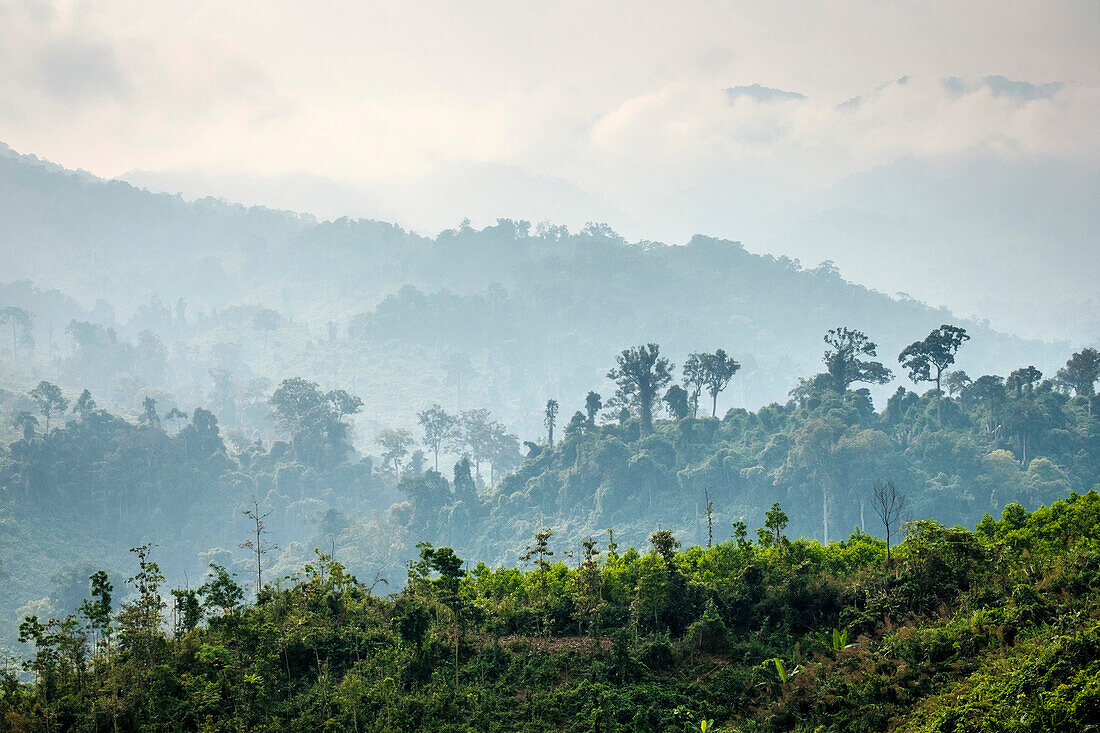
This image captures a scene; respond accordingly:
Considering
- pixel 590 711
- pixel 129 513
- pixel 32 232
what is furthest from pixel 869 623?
pixel 32 232

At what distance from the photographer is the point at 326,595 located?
17703 mm

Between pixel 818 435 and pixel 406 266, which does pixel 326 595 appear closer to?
pixel 818 435

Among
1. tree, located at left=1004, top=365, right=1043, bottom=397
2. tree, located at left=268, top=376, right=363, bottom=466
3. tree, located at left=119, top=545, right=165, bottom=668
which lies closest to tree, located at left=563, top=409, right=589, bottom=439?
tree, located at left=268, top=376, right=363, bottom=466

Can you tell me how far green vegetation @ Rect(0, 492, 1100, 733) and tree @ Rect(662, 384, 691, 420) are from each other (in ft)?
162

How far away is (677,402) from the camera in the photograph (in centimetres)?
6869

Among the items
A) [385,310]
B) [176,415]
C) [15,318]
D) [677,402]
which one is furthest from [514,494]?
[15,318]

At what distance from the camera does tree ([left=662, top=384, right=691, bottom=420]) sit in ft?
225

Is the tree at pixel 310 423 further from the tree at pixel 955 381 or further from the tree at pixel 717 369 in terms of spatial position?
the tree at pixel 955 381

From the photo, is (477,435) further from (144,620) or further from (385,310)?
(144,620)

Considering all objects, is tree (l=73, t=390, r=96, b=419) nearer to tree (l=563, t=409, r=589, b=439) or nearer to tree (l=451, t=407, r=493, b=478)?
tree (l=451, t=407, r=493, b=478)

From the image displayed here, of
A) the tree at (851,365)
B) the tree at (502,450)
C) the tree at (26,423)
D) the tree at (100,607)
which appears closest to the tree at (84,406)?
the tree at (26,423)

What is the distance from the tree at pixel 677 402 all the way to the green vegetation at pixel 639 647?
49310mm

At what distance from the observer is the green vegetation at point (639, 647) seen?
43.6ft

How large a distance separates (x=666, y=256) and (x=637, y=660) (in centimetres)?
16608
